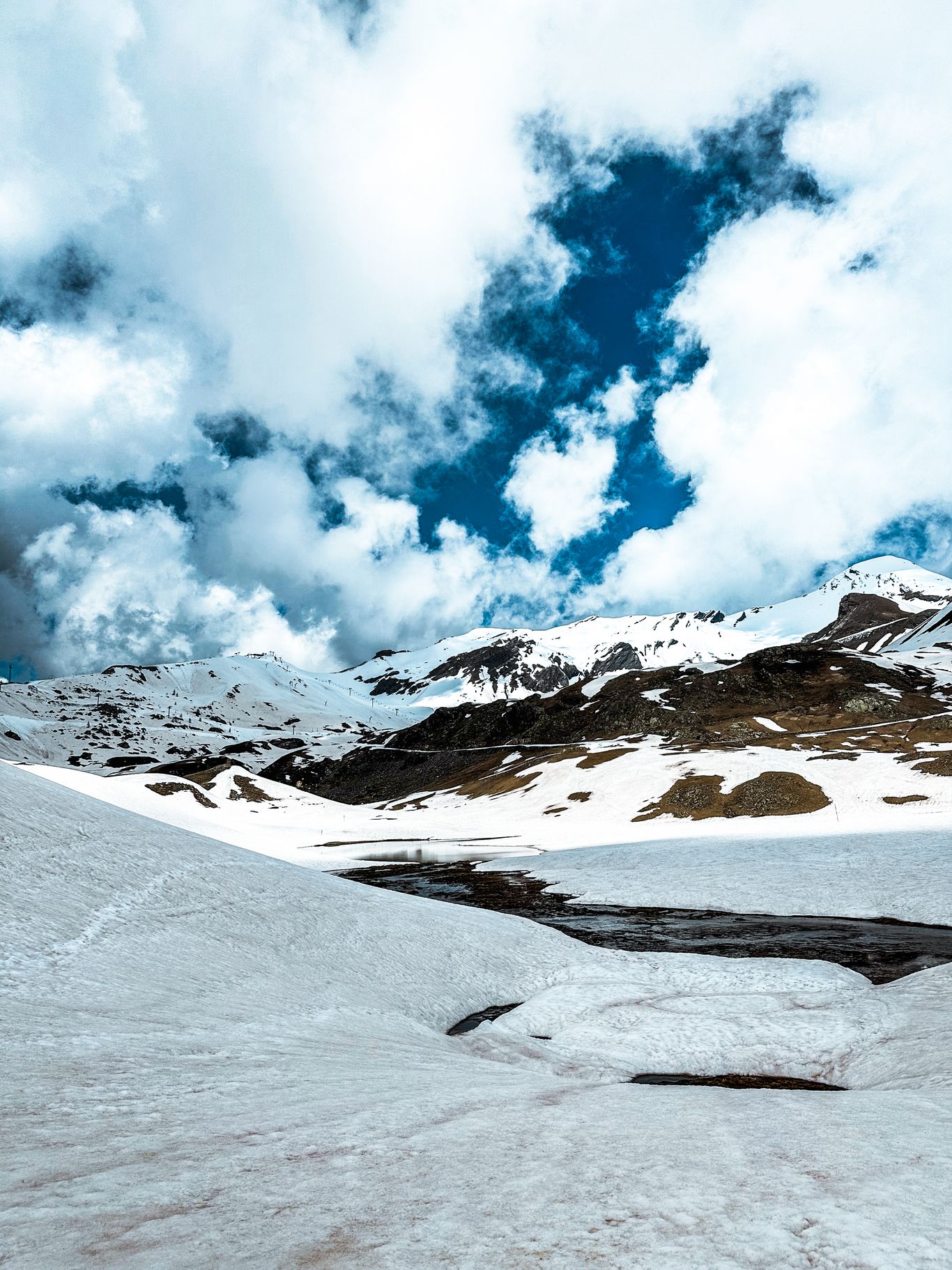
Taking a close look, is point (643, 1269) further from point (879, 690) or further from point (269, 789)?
point (879, 690)

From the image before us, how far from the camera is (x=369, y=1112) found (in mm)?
7434

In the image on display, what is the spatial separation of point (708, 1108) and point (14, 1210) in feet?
24.4

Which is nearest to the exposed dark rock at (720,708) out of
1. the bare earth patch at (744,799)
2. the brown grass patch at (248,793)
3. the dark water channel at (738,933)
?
the bare earth patch at (744,799)

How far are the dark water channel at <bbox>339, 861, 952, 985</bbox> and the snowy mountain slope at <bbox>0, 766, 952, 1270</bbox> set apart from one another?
6439 mm

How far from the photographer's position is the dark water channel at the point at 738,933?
84.7ft

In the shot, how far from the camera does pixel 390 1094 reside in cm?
851

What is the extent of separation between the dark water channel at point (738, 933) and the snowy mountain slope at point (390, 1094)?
6439 mm

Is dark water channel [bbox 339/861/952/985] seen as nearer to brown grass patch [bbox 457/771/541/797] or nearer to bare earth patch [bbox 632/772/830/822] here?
bare earth patch [bbox 632/772/830/822]

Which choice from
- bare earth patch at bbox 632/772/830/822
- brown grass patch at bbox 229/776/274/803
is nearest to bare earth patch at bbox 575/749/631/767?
bare earth patch at bbox 632/772/830/822

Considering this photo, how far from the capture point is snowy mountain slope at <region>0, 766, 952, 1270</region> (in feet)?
14.2

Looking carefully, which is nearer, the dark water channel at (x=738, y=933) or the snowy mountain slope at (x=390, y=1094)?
the snowy mountain slope at (x=390, y=1094)

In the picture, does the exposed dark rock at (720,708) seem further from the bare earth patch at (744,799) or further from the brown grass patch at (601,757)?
the bare earth patch at (744,799)

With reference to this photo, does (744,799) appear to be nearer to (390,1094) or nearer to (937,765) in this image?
(937,765)

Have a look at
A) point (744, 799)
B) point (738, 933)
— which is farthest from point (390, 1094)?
point (744, 799)
